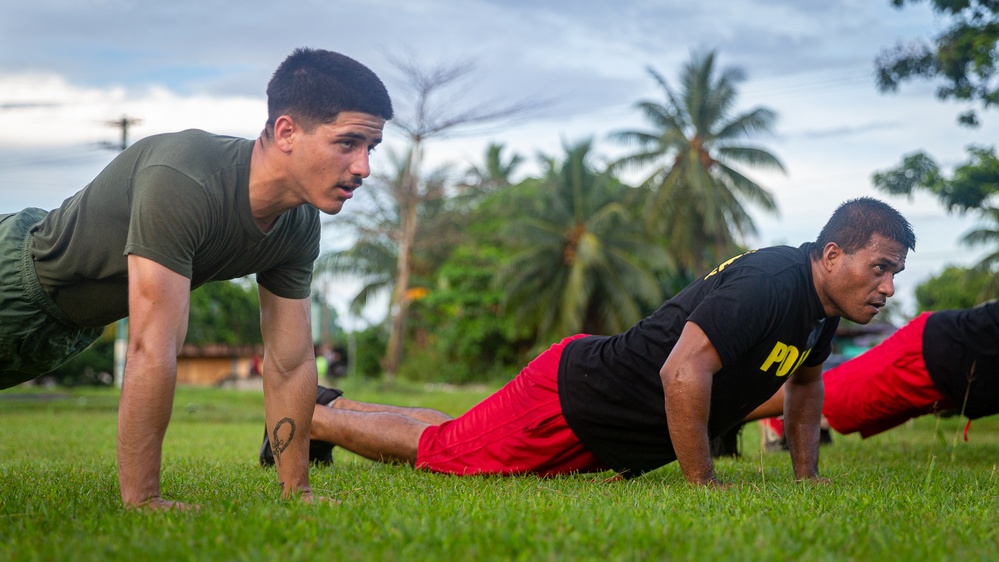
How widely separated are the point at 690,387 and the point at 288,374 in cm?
195

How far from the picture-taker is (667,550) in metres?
3.03

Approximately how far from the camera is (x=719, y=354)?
4559mm

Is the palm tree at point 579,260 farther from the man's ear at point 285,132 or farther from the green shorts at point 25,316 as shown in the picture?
the man's ear at point 285,132

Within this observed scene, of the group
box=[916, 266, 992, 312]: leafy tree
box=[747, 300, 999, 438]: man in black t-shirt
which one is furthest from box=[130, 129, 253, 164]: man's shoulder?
box=[916, 266, 992, 312]: leafy tree

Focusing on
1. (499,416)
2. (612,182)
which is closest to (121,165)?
(499,416)

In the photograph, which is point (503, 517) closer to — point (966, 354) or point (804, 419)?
point (804, 419)

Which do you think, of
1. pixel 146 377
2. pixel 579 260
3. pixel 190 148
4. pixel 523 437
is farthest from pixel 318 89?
pixel 579 260

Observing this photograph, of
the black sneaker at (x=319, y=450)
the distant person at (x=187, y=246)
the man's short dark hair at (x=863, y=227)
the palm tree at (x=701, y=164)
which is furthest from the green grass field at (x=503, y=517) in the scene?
the palm tree at (x=701, y=164)

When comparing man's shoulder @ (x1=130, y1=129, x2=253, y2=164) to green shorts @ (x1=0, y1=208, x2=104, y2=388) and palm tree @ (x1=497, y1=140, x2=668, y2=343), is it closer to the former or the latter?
green shorts @ (x1=0, y1=208, x2=104, y2=388)

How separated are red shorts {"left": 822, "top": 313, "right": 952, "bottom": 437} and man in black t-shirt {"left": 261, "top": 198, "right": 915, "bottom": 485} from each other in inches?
→ 74.7

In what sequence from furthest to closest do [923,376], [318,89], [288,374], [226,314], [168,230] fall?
[226,314] < [923,376] < [288,374] < [318,89] < [168,230]

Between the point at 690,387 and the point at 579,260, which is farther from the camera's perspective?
the point at 579,260

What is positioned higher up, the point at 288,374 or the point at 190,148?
the point at 190,148

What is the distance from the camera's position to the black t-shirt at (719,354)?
4.64 m
